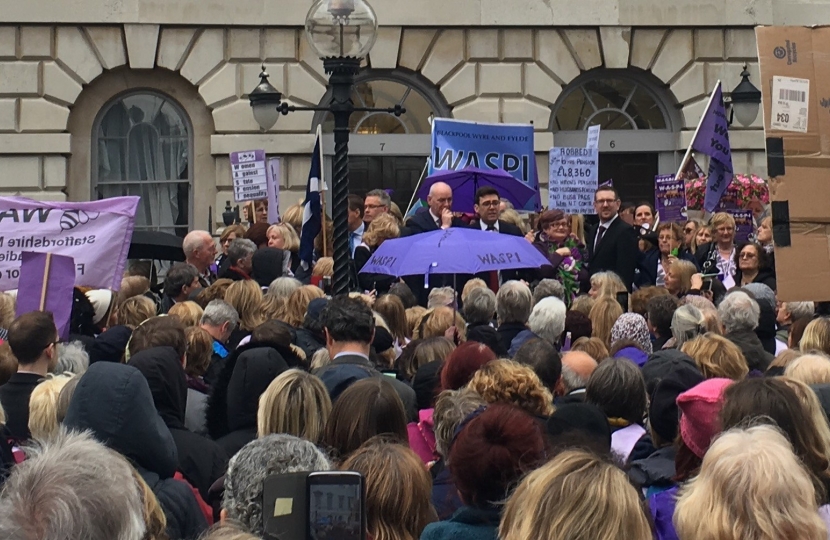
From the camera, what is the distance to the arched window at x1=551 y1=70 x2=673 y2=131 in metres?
21.8

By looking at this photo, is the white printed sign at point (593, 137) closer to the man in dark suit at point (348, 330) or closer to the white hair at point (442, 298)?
the white hair at point (442, 298)

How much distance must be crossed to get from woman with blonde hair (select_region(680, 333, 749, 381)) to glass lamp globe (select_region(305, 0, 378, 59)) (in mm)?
4001

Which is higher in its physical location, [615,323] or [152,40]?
[152,40]

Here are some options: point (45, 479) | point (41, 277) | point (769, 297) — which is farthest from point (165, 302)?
point (45, 479)

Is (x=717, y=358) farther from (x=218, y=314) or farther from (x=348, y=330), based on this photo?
(x=218, y=314)

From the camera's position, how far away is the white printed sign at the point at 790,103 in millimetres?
7906

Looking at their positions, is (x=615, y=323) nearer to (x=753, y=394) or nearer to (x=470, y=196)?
(x=753, y=394)

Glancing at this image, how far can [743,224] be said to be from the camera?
14.9m

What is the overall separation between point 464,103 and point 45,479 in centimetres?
1888

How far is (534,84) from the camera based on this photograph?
21.3 meters

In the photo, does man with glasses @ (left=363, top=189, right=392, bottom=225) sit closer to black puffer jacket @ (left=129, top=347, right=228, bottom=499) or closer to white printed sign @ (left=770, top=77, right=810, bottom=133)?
white printed sign @ (left=770, top=77, right=810, bottom=133)

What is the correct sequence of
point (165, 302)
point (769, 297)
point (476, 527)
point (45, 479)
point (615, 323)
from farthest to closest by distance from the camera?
point (165, 302), point (769, 297), point (615, 323), point (476, 527), point (45, 479)

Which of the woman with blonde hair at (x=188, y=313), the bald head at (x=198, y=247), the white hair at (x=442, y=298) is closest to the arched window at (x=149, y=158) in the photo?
the bald head at (x=198, y=247)

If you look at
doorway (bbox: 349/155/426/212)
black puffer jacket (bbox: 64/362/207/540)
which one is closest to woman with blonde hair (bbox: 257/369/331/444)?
black puffer jacket (bbox: 64/362/207/540)
